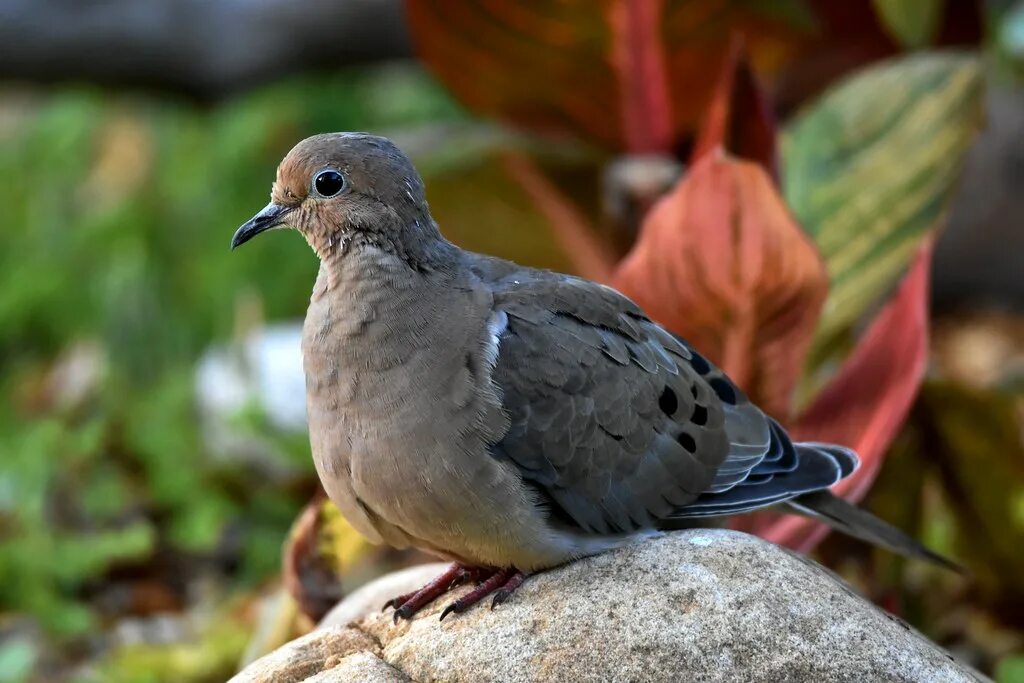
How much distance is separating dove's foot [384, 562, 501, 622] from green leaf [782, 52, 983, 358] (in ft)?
4.17

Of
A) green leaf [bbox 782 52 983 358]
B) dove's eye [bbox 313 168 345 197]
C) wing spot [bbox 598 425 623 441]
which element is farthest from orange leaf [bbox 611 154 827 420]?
dove's eye [bbox 313 168 345 197]

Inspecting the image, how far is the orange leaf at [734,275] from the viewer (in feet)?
9.59

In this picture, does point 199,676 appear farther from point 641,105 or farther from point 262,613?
point 641,105

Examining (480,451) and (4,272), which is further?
(4,272)

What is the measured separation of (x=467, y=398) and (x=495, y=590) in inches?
13.8

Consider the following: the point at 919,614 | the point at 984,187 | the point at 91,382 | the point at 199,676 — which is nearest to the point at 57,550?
the point at 199,676

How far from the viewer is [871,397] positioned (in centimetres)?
310

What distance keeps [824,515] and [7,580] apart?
2.29 meters

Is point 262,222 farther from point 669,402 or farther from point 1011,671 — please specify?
point 1011,671

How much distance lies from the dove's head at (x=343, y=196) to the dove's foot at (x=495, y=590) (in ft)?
2.03

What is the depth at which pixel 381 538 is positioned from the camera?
2.44 metres

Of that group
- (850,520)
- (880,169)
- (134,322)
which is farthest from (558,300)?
(134,322)

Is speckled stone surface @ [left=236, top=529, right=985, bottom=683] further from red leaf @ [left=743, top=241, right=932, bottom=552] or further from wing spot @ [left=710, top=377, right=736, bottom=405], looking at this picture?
red leaf @ [left=743, top=241, right=932, bottom=552]

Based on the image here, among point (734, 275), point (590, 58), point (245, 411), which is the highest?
point (590, 58)
